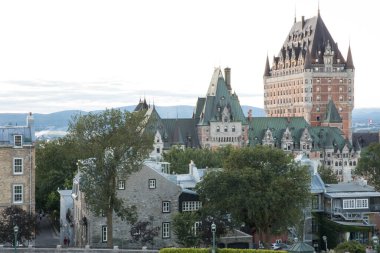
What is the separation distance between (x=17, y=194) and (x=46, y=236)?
1823cm

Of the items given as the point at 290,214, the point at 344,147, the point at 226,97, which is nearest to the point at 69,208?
the point at 290,214

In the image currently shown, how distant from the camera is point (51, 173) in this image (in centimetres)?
10969

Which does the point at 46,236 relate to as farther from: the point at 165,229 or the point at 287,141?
the point at 287,141

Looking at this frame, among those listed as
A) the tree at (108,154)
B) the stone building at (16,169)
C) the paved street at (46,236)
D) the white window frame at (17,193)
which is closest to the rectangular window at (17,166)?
the stone building at (16,169)

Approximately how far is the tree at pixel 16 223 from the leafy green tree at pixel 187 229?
1293 centimetres

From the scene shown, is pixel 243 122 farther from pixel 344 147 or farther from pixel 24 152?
pixel 24 152

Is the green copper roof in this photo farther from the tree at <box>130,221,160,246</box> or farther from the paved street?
the tree at <box>130,221,160,246</box>

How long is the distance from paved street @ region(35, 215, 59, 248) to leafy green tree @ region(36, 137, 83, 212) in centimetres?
280

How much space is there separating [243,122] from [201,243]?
112649 mm

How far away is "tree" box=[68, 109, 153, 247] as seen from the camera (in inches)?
2911

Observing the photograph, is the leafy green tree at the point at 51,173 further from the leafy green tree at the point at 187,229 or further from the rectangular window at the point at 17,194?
the leafy green tree at the point at 187,229

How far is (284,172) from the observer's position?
77.6 metres

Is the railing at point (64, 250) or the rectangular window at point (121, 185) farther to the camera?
the rectangular window at point (121, 185)

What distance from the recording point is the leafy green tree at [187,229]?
73.4 metres
